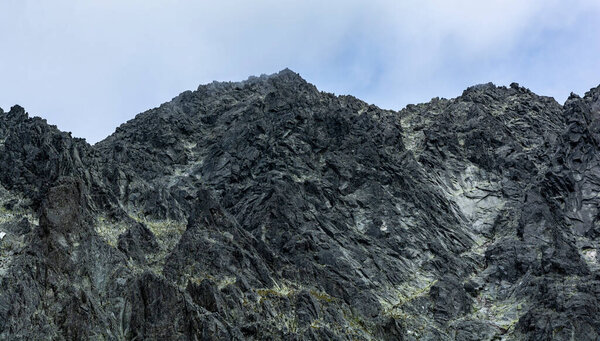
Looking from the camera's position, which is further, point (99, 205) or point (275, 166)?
point (275, 166)

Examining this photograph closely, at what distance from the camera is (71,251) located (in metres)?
56.1

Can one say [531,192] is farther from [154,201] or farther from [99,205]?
[99,205]

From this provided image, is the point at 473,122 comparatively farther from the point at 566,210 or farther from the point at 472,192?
the point at 566,210

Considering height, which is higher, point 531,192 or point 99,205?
point 531,192

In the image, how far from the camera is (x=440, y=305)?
72.6m

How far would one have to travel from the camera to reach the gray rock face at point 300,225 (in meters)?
54.9

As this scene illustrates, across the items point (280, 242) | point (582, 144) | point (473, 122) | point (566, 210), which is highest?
point (473, 122)

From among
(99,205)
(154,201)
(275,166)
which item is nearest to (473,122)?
(275,166)

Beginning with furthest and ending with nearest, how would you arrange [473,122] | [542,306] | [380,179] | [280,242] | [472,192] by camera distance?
[473,122] < [472,192] < [380,179] < [280,242] < [542,306]

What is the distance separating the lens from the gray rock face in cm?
5494

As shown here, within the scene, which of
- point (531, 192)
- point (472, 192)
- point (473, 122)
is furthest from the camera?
point (473, 122)

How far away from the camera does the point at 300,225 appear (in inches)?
3182

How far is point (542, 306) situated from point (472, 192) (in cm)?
3471

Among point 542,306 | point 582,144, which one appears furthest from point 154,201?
point 582,144
